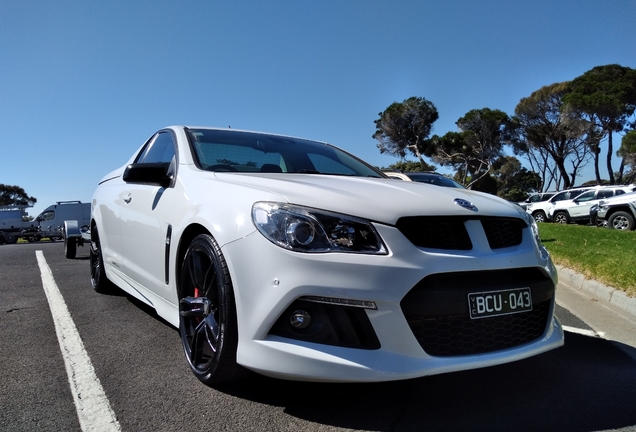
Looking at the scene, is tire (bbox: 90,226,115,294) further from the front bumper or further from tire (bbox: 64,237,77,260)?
tire (bbox: 64,237,77,260)

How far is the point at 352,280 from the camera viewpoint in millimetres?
2100

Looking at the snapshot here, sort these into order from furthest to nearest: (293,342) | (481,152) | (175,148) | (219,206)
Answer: (481,152), (175,148), (219,206), (293,342)

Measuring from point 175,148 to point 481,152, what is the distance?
42116 mm

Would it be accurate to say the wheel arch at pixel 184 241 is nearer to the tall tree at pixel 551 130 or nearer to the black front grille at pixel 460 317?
the black front grille at pixel 460 317

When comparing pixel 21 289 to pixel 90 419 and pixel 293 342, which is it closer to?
pixel 90 419

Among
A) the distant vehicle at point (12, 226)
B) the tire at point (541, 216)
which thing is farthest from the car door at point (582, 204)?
the distant vehicle at point (12, 226)

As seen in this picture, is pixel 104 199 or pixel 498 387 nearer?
pixel 498 387

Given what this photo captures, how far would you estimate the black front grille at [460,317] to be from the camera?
214cm

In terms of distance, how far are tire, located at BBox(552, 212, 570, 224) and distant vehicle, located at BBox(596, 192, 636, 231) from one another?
19.2 ft

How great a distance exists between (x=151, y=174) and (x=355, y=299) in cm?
171

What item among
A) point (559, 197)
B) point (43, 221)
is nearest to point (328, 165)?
point (559, 197)

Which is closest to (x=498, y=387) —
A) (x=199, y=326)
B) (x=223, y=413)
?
(x=223, y=413)

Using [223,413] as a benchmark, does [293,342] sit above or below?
above

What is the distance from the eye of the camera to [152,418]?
227 cm
